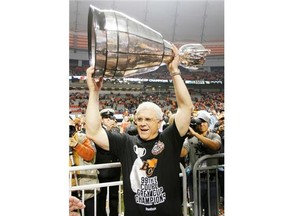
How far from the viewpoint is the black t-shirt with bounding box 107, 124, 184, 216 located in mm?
1071

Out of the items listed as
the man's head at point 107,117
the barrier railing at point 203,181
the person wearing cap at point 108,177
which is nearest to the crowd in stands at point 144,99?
the man's head at point 107,117

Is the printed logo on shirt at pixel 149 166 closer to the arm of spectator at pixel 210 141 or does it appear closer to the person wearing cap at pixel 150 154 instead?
the person wearing cap at pixel 150 154

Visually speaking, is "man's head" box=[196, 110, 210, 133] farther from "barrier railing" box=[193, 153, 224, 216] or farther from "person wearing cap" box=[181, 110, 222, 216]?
"barrier railing" box=[193, 153, 224, 216]

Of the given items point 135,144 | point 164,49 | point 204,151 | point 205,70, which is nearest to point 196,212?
point 204,151

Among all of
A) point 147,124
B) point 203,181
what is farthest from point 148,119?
point 203,181

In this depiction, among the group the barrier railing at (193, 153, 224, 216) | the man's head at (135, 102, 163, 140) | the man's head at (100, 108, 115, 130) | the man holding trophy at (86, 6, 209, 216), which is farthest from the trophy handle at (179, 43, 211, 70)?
the barrier railing at (193, 153, 224, 216)

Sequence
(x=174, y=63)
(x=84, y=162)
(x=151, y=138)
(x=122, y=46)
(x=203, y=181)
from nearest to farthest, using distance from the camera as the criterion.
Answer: (x=122, y=46) < (x=174, y=63) < (x=151, y=138) < (x=84, y=162) < (x=203, y=181)

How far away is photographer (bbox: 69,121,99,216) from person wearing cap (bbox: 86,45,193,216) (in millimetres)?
78

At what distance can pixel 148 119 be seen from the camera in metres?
1.08

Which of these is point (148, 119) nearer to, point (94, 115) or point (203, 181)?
point (94, 115)

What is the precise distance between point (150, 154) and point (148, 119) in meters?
0.11
